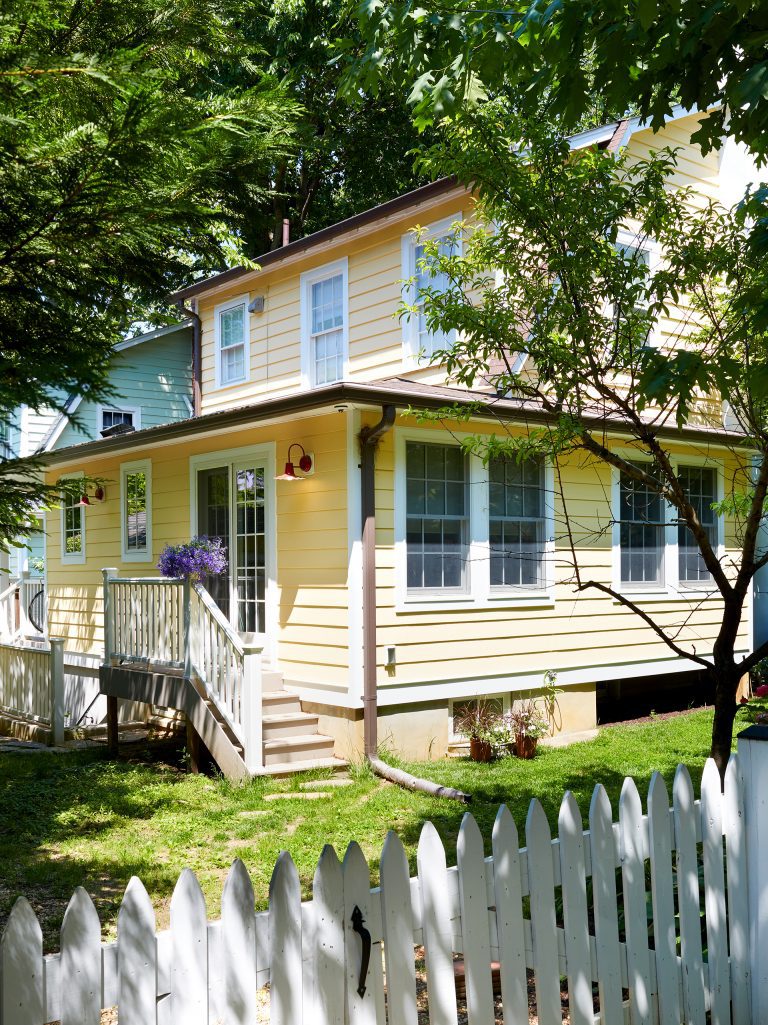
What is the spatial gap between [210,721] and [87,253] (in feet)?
19.0

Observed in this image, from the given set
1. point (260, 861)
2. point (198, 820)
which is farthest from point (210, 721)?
point (260, 861)

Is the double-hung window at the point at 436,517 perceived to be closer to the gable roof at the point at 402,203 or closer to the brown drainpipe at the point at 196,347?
the gable roof at the point at 402,203

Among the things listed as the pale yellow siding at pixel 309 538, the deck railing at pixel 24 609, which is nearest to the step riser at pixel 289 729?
the pale yellow siding at pixel 309 538

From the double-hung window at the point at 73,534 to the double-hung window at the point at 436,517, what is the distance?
6928 mm

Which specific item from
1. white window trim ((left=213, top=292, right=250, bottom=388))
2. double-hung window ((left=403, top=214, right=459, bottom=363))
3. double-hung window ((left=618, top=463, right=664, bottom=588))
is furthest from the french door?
double-hung window ((left=618, top=463, right=664, bottom=588))

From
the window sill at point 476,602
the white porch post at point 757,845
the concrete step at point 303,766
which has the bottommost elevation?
the concrete step at point 303,766

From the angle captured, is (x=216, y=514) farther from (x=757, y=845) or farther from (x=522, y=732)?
(x=757, y=845)

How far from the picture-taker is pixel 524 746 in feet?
32.4

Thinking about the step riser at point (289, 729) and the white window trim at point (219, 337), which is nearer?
the step riser at point (289, 729)

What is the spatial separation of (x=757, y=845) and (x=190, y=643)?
7115 millimetres

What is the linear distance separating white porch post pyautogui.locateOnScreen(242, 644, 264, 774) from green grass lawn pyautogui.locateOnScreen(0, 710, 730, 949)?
25 centimetres

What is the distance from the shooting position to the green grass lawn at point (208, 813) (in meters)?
6.08

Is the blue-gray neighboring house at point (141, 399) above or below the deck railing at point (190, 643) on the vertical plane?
above

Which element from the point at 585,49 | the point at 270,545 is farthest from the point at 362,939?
the point at 270,545
